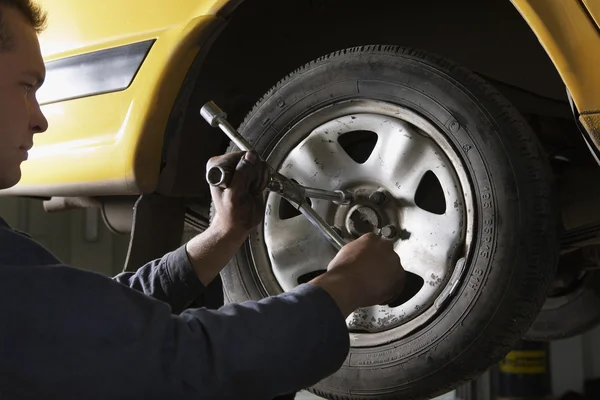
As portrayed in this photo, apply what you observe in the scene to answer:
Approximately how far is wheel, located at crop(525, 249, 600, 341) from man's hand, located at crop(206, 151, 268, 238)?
41.8 inches

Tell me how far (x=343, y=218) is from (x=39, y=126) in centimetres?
51

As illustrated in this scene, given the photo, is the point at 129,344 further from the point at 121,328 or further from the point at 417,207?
the point at 417,207

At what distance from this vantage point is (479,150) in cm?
104

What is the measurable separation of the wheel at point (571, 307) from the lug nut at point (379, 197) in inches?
36.7

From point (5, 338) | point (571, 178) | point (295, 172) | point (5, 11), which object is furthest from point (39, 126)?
point (571, 178)

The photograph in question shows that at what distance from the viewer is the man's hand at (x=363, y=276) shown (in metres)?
0.79

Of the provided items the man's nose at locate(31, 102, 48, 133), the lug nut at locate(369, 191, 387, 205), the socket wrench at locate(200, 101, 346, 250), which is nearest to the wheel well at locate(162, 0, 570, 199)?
the socket wrench at locate(200, 101, 346, 250)

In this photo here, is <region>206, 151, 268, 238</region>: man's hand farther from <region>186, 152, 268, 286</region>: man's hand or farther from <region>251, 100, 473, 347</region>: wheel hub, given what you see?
<region>251, 100, 473, 347</region>: wheel hub

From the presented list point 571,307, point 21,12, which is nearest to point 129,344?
point 21,12

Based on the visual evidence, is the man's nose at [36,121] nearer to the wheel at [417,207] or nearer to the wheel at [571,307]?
the wheel at [417,207]

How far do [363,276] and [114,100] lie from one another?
761 mm

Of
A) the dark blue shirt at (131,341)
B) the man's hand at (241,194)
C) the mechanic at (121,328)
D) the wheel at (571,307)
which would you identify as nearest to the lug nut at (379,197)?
the man's hand at (241,194)

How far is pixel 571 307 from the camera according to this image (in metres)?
1.92

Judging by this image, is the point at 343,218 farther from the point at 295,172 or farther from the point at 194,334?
the point at 194,334
